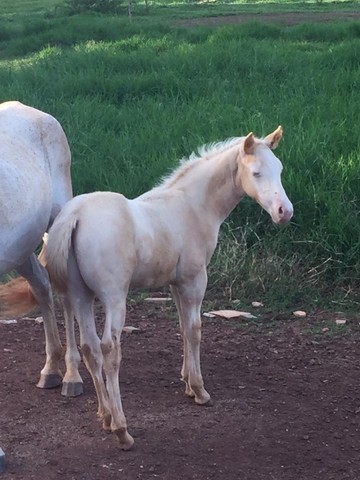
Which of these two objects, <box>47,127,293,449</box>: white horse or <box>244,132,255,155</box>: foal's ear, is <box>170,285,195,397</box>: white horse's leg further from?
<box>244,132,255,155</box>: foal's ear

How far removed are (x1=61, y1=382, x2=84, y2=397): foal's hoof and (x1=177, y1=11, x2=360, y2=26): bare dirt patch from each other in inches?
629

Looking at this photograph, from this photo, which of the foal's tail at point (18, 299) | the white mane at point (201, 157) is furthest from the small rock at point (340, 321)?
the foal's tail at point (18, 299)

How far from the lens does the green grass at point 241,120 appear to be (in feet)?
19.9

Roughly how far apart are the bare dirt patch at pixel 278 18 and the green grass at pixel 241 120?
4.20m

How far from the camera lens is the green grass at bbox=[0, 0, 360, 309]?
6070mm

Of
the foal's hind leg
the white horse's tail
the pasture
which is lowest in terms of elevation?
the pasture

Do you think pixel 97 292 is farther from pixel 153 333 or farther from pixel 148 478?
pixel 153 333

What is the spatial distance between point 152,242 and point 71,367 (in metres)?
1.03

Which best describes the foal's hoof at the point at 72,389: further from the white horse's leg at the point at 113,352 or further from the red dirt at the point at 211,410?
the white horse's leg at the point at 113,352

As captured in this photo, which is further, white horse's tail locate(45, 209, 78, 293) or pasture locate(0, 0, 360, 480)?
pasture locate(0, 0, 360, 480)

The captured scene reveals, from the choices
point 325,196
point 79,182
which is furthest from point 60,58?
point 325,196

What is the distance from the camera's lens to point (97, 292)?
3699 millimetres

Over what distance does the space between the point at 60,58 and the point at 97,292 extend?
33.1 ft

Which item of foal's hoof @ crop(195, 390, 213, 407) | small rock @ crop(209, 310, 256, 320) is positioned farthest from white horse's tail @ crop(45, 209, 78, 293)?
small rock @ crop(209, 310, 256, 320)
